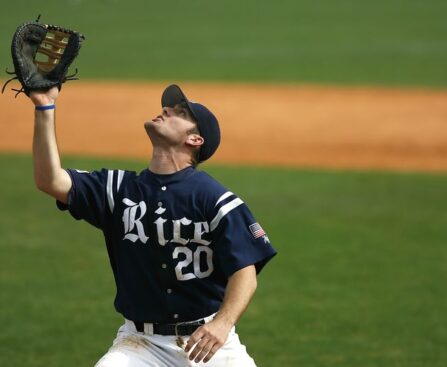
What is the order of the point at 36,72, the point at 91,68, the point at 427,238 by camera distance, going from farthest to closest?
the point at 91,68, the point at 427,238, the point at 36,72

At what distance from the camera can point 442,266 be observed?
9.28 meters

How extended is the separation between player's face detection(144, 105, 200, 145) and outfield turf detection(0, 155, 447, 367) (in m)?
2.69

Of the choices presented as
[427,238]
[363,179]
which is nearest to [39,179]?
[427,238]

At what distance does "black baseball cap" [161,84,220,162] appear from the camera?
4.79m

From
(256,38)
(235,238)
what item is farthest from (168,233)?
(256,38)

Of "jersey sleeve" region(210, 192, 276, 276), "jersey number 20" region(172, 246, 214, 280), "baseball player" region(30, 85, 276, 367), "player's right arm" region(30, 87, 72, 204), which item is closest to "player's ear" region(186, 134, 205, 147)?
"baseball player" region(30, 85, 276, 367)

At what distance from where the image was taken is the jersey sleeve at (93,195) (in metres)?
4.75

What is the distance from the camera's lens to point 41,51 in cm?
462

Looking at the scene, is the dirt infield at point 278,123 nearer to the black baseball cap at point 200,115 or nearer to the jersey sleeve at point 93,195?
the black baseball cap at point 200,115

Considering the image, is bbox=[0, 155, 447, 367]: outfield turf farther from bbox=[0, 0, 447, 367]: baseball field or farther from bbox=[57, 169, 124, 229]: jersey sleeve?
bbox=[57, 169, 124, 229]: jersey sleeve

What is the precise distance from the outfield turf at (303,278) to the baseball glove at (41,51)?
291cm

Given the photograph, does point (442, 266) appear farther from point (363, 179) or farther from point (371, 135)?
point (371, 135)

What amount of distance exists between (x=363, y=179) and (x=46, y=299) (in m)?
5.63

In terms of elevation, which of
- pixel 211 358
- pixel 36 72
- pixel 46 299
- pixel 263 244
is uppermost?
pixel 36 72
